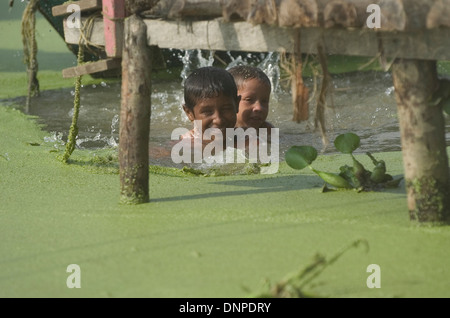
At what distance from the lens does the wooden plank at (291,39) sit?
2676 mm

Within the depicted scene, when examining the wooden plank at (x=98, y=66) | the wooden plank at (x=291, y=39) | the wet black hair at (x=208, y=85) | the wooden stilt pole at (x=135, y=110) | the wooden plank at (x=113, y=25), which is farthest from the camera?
the wet black hair at (x=208, y=85)

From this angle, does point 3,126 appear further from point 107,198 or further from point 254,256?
point 254,256

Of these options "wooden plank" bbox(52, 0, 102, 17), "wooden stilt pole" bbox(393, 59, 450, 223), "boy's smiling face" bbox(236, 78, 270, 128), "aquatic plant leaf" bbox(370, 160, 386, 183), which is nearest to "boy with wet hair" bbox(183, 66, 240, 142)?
"boy's smiling face" bbox(236, 78, 270, 128)

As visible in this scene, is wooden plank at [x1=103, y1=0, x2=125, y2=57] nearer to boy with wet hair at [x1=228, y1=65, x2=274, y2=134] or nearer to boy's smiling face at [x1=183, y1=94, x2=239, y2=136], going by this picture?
boy's smiling face at [x1=183, y1=94, x2=239, y2=136]

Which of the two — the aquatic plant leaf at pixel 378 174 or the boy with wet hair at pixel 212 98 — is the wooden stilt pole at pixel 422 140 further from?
the boy with wet hair at pixel 212 98

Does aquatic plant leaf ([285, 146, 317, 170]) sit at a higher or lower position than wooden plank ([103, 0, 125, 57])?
lower

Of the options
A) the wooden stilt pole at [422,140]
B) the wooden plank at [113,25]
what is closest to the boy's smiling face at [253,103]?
the wooden plank at [113,25]

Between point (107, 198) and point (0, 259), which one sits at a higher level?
point (107, 198)

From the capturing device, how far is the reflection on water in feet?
18.4

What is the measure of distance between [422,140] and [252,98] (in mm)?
2698
